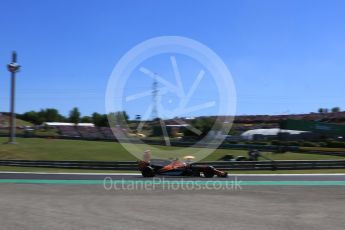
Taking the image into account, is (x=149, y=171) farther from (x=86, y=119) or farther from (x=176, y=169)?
(x=86, y=119)

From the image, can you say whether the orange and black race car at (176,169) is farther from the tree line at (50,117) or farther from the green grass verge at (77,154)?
the tree line at (50,117)

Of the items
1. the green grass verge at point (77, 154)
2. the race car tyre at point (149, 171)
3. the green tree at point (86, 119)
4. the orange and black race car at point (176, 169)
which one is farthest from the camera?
the green tree at point (86, 119)

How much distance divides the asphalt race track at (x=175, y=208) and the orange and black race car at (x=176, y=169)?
304 cm

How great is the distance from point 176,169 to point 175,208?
791 cm

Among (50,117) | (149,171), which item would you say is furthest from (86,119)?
(149,171)

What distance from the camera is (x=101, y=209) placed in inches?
401

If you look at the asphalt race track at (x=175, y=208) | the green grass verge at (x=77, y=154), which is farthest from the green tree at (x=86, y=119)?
the asphalt race track at (x=175, y=208)

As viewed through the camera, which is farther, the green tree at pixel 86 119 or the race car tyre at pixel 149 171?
the green tree at pixel 86 119

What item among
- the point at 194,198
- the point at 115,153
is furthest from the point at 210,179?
the point at 115,153

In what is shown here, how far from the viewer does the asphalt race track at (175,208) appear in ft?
27.1

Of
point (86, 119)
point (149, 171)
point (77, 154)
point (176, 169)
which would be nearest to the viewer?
point (176, 169)

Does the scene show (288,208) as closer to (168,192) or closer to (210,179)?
(168,192)

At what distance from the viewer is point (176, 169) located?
18.3 metres

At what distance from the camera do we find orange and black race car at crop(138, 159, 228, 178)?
18250mm
